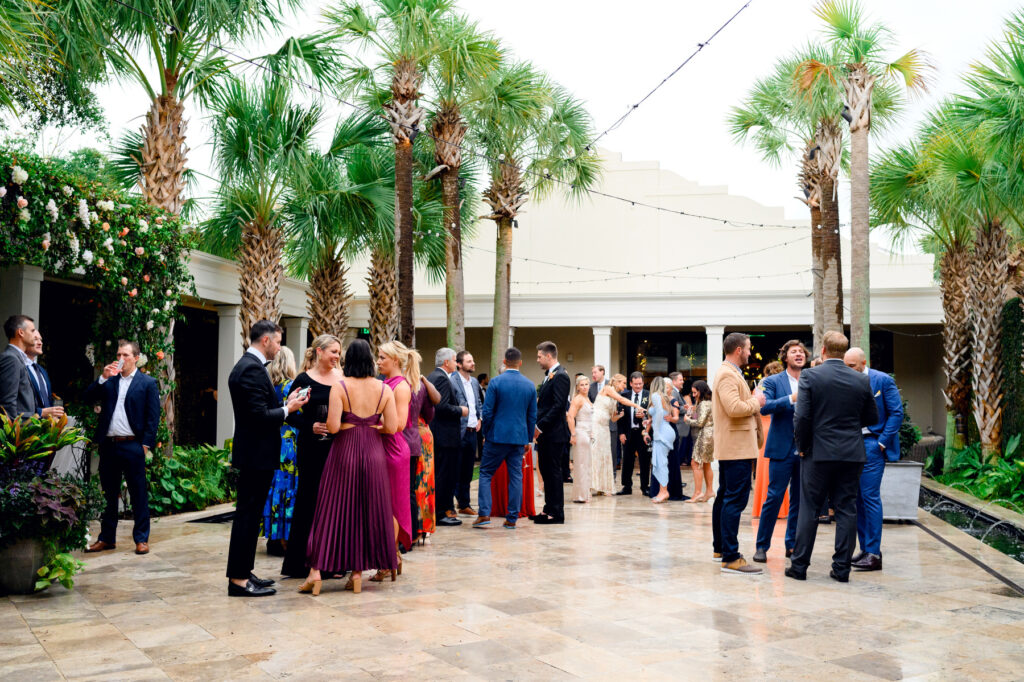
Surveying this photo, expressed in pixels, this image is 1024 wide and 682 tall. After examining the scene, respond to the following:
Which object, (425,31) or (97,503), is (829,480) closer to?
(97,503)

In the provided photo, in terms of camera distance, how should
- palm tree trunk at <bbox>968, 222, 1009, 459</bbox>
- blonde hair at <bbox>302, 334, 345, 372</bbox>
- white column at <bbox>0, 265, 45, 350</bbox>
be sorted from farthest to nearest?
palm tree trunk at <bbox>968, 222, 1009, 459</bbox>
white column at <bbox>0, 265, 45, 350</bbox>
blonde hair at <bbox>302, 334, 345, 372</bbox>

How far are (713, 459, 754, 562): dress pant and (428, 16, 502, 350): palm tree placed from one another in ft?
28.3

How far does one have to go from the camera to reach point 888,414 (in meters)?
7.13

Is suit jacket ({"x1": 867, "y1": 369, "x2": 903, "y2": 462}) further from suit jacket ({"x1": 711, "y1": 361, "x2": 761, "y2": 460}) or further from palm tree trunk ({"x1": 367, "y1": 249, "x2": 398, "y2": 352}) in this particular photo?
palm tree trunk ({"x1": 367, "y1": 249, "x2": 398, "y2": 352})

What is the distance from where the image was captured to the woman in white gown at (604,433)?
11719 millimetres

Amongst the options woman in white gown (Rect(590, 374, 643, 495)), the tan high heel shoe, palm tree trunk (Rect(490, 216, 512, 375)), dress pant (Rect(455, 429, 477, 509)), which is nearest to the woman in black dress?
the tan high heel shoe

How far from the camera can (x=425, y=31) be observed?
12.8m

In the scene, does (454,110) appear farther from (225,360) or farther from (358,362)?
(358,362)

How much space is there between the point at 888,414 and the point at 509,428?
11.2 ft

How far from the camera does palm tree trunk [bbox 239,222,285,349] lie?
43.8 feet

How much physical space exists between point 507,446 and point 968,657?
16.4ft

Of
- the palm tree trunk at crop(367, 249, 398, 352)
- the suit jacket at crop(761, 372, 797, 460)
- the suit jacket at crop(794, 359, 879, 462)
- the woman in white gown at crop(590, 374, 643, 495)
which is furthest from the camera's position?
the palm tree trunk at crop(367, 249, 398, 352)

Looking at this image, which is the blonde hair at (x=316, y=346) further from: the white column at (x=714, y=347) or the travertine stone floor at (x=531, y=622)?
the white column at (x=714, y=347)

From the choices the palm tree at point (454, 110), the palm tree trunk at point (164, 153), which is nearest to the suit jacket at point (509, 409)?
the palm tree trunk at point (164, 153)
